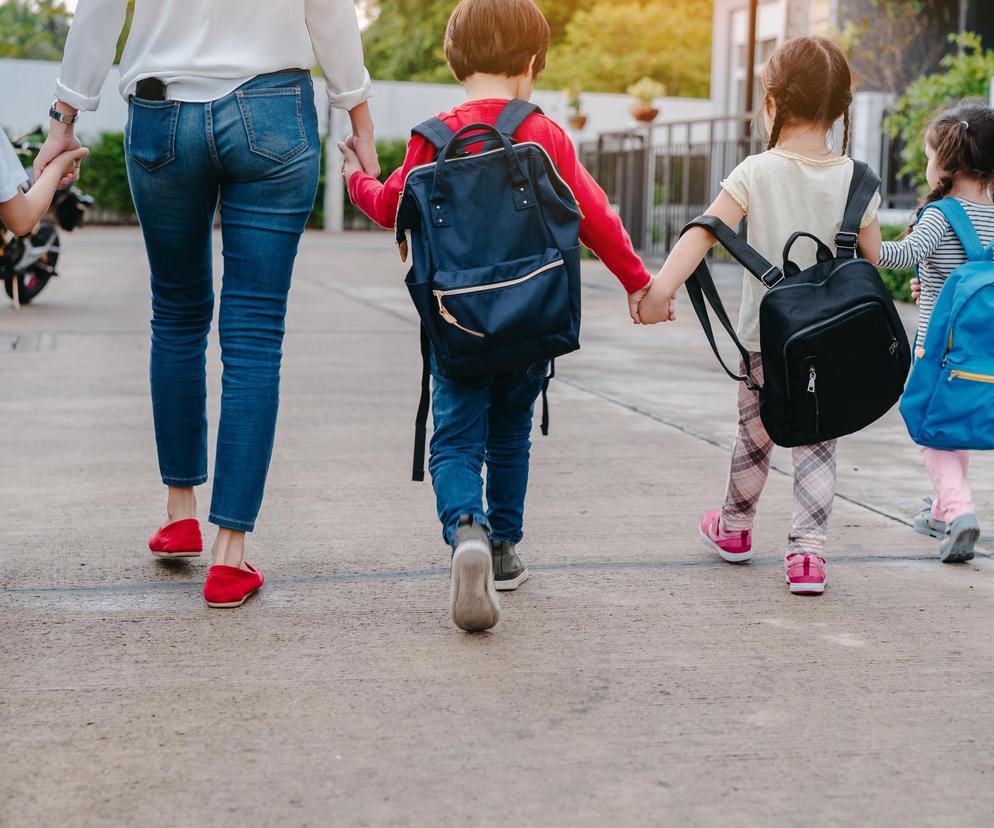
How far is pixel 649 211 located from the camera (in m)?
19.4

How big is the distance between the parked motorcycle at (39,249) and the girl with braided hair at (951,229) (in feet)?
26.5

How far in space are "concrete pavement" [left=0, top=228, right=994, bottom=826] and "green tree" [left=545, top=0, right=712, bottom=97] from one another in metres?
47.0

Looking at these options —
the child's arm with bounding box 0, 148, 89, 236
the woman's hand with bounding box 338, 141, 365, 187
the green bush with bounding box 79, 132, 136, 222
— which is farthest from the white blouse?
the green bush with bounding box 79, 132, 136, 222

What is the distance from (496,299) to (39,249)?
8.85 meters

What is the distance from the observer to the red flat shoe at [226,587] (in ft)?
11.0

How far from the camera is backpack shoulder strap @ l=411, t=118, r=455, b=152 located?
3.12 meters

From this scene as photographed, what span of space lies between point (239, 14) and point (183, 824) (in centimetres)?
189

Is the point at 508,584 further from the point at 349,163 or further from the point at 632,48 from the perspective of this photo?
the point at 632,48

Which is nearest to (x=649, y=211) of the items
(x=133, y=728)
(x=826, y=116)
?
(x=826, y=116)

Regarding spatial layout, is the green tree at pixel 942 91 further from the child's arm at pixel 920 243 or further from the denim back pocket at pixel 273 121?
the denim back pocket at pixel 273 121

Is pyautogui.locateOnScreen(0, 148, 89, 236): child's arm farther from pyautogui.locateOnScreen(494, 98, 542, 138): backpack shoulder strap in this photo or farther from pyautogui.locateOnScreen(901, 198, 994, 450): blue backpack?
pyautogui.locateOnScreen(901, 198, 994, 450): blue backpack

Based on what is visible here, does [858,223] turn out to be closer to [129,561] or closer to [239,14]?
[239,14]

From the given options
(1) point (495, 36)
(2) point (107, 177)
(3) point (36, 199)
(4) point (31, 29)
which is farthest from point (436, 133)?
(4) point (31, 29)

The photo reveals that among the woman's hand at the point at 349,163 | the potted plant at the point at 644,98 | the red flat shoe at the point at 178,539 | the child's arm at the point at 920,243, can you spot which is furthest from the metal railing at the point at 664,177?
the red flat shoe at the point at 178,539
